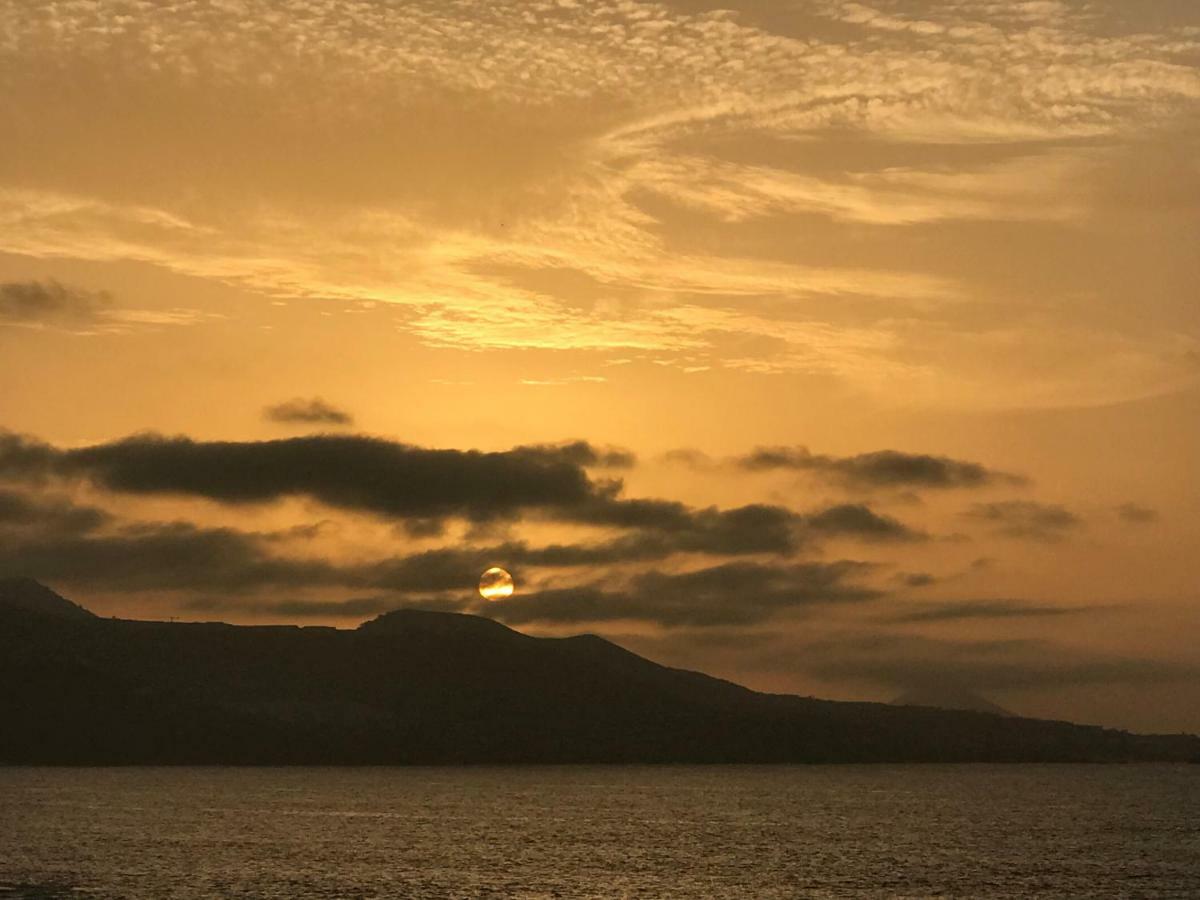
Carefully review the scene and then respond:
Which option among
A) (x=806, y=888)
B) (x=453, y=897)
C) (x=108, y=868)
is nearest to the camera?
(x=453, y=897)

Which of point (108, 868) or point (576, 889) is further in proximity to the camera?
point (108, 868)

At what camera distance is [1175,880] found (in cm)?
18325

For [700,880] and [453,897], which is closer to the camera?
[453,897]

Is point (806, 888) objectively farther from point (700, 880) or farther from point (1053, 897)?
point (1053, 897)

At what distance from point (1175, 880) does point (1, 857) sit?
459 feet

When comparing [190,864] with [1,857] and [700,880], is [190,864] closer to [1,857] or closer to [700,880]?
[1,857]

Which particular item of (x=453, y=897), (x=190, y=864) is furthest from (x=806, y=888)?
(x=190, y=864)

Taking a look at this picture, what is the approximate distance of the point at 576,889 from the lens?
171m

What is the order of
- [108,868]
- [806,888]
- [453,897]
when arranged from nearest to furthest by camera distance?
[453,897]
[806,888]
[108,868]

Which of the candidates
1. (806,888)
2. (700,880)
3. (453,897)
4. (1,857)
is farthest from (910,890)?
(1,857)

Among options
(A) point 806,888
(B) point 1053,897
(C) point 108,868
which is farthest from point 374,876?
(B) point 1053,897

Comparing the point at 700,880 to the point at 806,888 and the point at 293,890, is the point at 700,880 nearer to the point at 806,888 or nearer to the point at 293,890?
the point at 806,888

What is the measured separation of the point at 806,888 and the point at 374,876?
1946 inches

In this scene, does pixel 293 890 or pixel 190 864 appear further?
pixel 190 864
